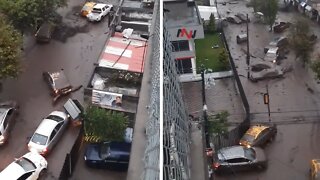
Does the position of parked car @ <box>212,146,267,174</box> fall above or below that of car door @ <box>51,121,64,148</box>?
below

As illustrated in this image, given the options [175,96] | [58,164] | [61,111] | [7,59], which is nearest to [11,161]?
[58,164]

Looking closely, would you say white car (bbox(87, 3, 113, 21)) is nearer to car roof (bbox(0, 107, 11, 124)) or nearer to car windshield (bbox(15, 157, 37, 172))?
car roof (bbox(0, 107, 11, 124))

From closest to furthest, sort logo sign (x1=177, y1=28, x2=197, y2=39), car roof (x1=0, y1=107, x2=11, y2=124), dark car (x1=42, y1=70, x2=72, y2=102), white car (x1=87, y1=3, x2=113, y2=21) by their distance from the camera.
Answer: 1. car roof (x1=0, y1=107, x2=11, y2=124)
2. dark car (x1=42, y1=70, x2=72, y2=102)
3. logo sign (x1=177, y1=28, x2=197, y2=39)
4. white car (x1=87, y1=3, x2=113, y2=21)

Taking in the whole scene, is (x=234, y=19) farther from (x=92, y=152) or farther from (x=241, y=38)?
(x=92, y=152)

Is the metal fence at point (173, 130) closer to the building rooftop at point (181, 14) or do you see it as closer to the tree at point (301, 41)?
the building rooftop at point (181, 14)

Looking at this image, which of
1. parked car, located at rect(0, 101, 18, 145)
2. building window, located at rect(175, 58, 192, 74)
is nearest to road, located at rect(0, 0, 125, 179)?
parked car, located at rect(0, 101, 18, 145)

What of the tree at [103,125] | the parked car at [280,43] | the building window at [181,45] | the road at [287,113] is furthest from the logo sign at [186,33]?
the parked car at [280,43]
